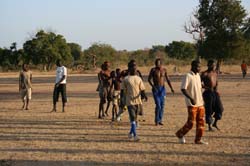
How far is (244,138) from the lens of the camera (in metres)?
10.8

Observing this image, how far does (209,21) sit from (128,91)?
4753cm

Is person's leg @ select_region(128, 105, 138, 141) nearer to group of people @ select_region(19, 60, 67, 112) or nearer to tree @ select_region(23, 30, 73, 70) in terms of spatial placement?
group of people @ select_region(19, 60, 67, 112)

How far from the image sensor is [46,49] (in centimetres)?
8100

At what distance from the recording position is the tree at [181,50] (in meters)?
91.2

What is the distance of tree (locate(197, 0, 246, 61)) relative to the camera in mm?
55781

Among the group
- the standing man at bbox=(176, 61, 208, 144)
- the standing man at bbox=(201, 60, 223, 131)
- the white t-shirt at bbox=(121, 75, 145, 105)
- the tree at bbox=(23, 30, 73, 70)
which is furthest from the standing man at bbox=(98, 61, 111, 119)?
the tree at bbox=(23, 30, 73, 70)

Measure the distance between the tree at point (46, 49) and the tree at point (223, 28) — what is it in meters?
31.6

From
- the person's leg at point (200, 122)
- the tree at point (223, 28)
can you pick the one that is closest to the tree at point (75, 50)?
the tree at point (223, 28)

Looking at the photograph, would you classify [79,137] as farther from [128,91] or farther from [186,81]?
[186,81]

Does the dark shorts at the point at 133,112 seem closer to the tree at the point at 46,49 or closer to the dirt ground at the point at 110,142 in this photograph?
the dirt ground at the point at 110,142

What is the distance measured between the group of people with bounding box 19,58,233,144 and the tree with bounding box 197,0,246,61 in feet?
136

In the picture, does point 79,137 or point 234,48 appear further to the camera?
point 234,48

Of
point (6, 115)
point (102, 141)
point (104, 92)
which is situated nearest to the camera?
point (102, 141)

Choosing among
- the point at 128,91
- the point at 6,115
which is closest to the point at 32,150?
the point at 128,91
